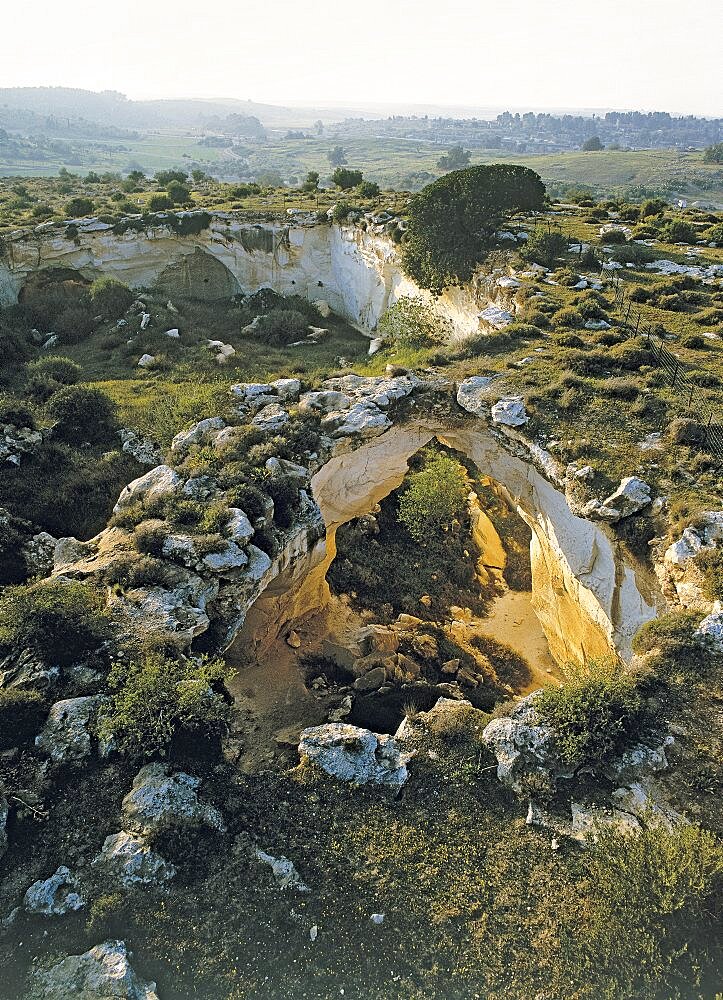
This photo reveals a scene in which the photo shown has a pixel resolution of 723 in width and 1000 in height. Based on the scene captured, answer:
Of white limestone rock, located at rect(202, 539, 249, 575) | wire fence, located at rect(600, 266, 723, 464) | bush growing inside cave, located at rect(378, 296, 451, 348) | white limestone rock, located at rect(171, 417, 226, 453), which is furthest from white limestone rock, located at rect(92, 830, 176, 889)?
bush growing inside cave, located at rect(378, 296, 451, 348)

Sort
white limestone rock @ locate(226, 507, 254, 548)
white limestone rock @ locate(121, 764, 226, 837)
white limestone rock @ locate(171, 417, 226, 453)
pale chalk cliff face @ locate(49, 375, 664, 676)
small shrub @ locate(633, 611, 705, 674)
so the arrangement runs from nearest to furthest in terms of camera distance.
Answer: white limestone rock @ locate(121, 764, 226, 837) < small shrub @ locate(633, 611, 705, 674) < pale chalk cliff face @ locate(49, 375, 664, 676) < white limestone rock @ locate(226, 507, 254, 548) < white limestone rock @ locate(171, 417, 226, 453)

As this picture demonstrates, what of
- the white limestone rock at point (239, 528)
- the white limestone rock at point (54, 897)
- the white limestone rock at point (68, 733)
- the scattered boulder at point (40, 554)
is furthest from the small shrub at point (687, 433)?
the scattered boulder at point (40, 554)

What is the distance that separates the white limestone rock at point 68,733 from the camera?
1358 centimetres

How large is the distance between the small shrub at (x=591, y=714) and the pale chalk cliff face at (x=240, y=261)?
2550 cm

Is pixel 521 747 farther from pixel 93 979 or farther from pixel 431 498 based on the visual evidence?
pixel 431 498

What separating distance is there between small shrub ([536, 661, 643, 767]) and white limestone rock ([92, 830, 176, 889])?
8.30m

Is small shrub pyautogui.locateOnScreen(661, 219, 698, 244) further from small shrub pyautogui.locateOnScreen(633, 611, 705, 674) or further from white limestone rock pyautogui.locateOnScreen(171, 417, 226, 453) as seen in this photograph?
small shrub pyautogui.locateOnScreen(633, 611, 705, 674)

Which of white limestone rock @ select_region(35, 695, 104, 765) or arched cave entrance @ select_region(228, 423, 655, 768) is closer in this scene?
white limestone rock @ select_region(35, 695, 104, 765)

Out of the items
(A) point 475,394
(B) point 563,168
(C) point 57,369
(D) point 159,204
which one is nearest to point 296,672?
(A) point 475,394

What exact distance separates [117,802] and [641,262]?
116 ft

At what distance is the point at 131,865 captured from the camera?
38.9ft

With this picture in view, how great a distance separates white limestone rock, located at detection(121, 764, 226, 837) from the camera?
12648 mm

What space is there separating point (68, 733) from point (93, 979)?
4.81 m

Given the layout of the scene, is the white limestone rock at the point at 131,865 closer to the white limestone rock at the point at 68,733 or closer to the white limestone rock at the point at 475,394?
the white limestone rock at the point at 68,733
